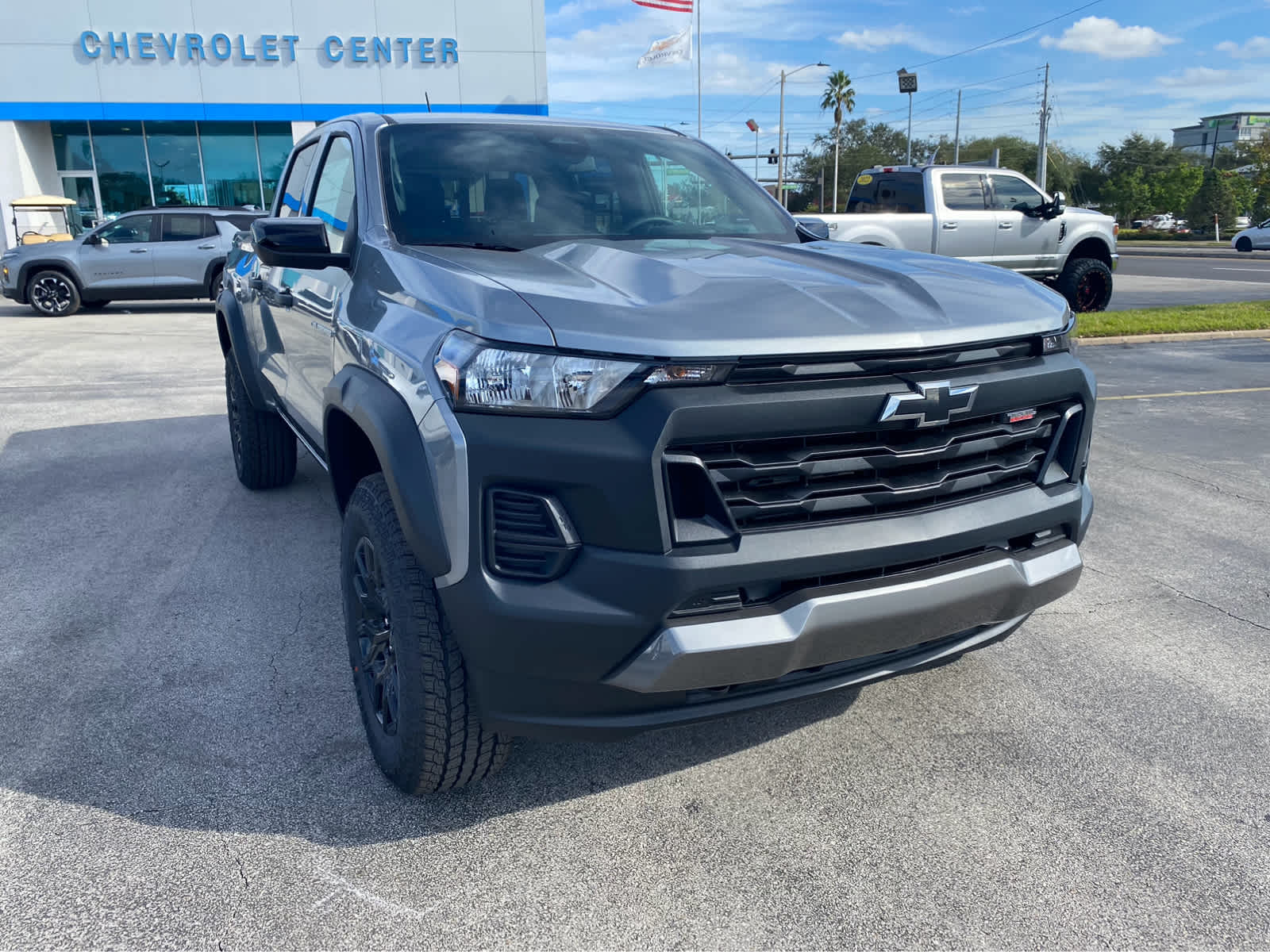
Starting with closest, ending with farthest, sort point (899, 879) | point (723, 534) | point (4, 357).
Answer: point (723, 534), point (899, 879), point (4, 357)

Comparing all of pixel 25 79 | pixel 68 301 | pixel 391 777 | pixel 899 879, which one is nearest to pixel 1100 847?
pixel 899 879

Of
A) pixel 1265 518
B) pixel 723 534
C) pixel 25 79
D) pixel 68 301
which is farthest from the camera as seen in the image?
pixel 25 79

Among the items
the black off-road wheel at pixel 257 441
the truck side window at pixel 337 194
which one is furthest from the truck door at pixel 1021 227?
the truck side window at pixel 337 194

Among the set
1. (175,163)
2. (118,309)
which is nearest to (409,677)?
(118,309)

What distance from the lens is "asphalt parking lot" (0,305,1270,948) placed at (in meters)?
2.16

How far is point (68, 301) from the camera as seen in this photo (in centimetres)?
1565

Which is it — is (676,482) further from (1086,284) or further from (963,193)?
(1086,284)

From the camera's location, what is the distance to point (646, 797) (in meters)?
2.62

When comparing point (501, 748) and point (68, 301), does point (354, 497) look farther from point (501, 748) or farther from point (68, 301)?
point (68, 301)

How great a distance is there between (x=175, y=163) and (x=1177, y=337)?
25358mm

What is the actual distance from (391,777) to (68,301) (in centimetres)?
1595

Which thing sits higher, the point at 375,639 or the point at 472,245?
the point at 472,245

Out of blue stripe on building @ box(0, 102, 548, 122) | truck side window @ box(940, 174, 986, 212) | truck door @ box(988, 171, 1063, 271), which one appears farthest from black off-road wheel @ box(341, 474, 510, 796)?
blue stripe on building @ box(0, 102, 548, 122)

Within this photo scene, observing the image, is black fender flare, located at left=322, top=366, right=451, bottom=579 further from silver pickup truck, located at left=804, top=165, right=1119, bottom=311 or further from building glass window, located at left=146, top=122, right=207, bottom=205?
building glass window, located at left=146, top=122, right=207, bottom=205
